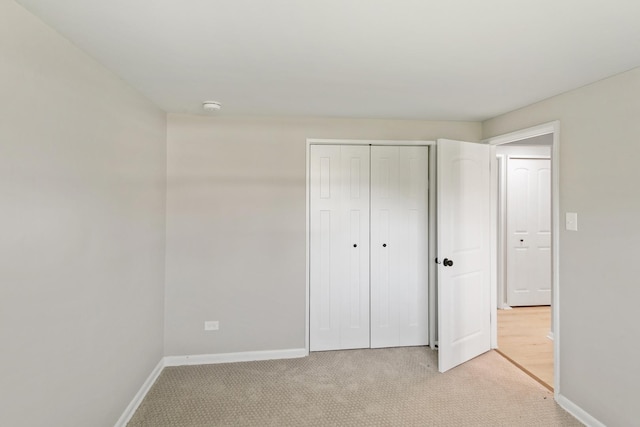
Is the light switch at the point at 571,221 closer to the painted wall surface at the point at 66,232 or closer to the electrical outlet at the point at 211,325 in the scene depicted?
the electrical outlet at the point at 211,325

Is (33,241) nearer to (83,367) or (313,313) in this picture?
(83,367)

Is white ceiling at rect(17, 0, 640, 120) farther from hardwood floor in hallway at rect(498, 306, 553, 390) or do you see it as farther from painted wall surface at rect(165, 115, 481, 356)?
hardwood floor in hallway at rect(498, 306, 553, 390)

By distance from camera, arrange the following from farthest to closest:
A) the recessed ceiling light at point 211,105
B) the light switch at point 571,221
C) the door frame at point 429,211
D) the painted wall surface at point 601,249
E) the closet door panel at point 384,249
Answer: the closet door panel at point 384,249, the door frame at point 429,211, the recessed ceiling light at point 211,105, the light switch at point 571,221, the painted wall surface at point 601,249

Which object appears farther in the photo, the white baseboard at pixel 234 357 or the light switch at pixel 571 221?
the white baseboard at pixel 234 357

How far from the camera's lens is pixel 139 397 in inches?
92.9

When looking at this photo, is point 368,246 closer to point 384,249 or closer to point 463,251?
point 384,249

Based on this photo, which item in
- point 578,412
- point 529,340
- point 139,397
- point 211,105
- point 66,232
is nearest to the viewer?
point 66,232

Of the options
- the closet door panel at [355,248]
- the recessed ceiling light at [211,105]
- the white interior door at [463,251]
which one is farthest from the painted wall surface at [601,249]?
the recessed ceiling light at [211,105]

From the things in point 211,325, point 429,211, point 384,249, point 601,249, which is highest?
point 429,211

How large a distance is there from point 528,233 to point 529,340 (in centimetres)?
169

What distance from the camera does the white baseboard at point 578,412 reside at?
2090 mm

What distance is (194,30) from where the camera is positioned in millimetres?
1467

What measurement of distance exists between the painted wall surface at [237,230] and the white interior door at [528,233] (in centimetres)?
290

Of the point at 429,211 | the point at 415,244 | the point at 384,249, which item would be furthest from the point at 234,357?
the point at 429,211
